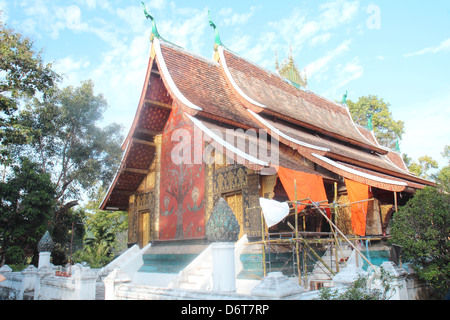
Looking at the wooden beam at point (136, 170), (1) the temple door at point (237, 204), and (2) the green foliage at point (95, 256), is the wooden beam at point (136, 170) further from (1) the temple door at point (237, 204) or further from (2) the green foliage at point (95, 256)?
(2) the green foliage at point (95, 256)

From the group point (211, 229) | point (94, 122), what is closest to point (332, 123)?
point (211, 229)

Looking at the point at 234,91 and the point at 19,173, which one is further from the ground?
the point at 234,91

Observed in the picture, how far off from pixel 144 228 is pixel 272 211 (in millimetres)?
5996

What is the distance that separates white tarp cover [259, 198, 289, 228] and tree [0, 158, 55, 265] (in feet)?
37.5

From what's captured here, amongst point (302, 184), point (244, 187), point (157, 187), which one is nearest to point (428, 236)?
point (302, 184)

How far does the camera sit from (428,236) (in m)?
6.02

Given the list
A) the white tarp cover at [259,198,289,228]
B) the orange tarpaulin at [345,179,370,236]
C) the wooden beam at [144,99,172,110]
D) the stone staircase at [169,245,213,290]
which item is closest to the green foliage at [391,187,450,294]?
the orange tarpaulin at [345,179,370,236]

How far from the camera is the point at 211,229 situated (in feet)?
14.5

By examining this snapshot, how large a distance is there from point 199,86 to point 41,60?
473cm

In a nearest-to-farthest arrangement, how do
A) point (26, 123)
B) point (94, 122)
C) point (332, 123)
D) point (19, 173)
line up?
point (332, 123) → point (19, 173) → point (26, 123) → point (94, 122)

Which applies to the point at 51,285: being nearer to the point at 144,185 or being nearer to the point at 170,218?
the point at 170,218

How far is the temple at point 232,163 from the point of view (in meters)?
7.61

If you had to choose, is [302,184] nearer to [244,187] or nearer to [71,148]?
[244,187]
